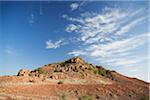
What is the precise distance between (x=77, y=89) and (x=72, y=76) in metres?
14.6

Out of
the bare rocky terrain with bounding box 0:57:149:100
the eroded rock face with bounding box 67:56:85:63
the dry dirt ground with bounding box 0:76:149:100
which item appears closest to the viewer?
the bare rocky terrain with bounding box 0:57:149:100

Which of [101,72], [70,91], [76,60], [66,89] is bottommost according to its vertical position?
[70,91]

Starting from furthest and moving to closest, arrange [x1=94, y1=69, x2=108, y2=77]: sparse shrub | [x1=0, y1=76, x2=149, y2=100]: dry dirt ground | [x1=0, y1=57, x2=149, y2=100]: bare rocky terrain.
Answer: [x1=94, y1=69, x2=108, y2=77]: sparse shrub < [x1=0, y1=76, x2=149, y2=100]: dry dirt ground < [x1=0, y1=57, x2=149, y2=100]: bare rocky terrain

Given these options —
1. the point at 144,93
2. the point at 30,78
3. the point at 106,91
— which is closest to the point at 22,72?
the point at 30,78

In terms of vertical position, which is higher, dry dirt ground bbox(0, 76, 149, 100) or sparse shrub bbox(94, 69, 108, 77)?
sparse shrub bbox(94, 69, 108, 77)

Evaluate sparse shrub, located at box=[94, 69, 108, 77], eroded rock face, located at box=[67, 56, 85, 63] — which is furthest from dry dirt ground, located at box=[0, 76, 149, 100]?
eroded rock face, located at box=[67, 56, 85, 63]

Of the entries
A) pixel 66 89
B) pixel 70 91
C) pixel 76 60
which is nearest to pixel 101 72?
pixel 76 60

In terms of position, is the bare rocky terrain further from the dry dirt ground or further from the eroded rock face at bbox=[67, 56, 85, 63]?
the eroded rock face at bbox=[67, 56, 85, 63]

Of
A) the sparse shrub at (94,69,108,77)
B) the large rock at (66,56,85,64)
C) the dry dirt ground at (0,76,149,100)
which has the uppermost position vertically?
the large rock at (66,56,85,64)

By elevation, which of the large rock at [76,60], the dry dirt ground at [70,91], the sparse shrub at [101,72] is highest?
the large rock at [76,60]

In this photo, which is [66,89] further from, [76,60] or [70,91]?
[76,60]

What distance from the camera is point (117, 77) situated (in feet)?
178

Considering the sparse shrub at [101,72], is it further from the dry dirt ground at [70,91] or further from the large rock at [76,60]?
the dry dirt ground at [70,91]

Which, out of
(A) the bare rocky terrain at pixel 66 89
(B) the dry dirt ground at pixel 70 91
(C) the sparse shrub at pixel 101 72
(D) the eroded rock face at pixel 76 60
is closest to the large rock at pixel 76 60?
(D) the eroded rock face at pixel 76 60
